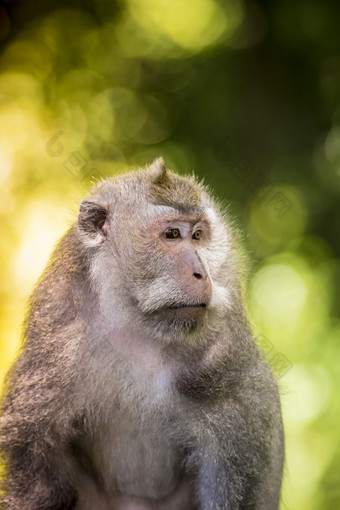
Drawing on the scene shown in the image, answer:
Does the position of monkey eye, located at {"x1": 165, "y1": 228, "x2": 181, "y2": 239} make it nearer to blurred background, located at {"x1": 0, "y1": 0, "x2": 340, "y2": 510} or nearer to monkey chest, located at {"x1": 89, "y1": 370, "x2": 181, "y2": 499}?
monkey chest, located at {"x1": 89, "y1": 370, "x2": 181, "y2": 499}

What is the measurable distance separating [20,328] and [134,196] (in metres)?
1.64

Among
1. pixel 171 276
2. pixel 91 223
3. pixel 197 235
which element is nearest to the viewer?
pixel 171 276

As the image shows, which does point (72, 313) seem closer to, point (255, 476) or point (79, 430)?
point (79, 430)

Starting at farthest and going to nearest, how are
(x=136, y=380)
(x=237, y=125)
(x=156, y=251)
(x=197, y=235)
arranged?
(x=237, y=125), (x=197, y=235), (x=136, y=380), (x=156, y=251)

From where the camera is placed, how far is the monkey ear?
5.12 meters

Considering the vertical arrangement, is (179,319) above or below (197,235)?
below

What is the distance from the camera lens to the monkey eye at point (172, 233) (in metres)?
5.06

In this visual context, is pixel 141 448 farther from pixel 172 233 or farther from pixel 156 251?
pixel 172 233

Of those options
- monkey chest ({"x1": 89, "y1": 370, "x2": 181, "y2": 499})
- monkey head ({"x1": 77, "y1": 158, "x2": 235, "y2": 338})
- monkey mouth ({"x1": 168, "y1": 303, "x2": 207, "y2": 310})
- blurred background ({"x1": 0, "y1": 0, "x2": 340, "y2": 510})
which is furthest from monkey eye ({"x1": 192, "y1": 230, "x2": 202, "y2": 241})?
blurred background ({"x1": 0, "y1": 0, "x2": 340, "y2": 510})

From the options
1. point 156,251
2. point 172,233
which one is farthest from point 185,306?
point 172,233

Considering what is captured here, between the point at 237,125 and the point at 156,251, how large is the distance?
6045mm

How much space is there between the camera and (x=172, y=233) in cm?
508

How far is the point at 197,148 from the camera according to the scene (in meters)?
10.4

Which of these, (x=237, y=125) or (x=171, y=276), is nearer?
(x=171, y=276)
